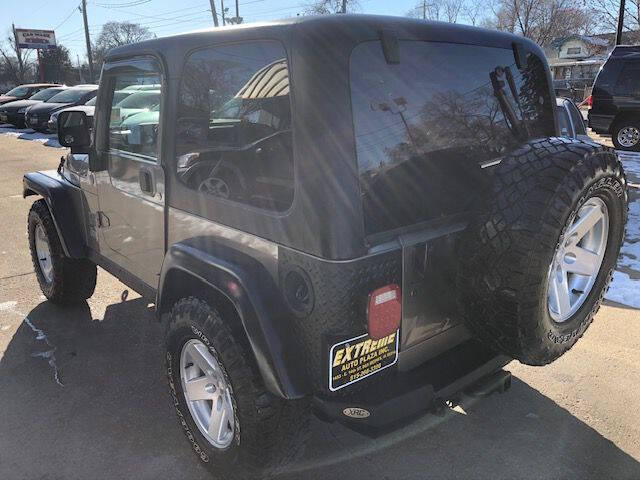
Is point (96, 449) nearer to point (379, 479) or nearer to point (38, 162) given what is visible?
point (379, 479)

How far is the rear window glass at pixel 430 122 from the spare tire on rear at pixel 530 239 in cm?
24

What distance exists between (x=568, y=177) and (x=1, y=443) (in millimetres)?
2916

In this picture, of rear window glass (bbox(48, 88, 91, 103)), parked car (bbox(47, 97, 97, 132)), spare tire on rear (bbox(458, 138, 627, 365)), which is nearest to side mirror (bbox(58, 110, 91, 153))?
Result: parked car (bbox(47, 97, 97, 132))

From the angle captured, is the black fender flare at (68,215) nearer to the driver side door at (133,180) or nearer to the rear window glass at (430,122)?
the driver side door at (133,180)

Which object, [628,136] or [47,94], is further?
[47,94]

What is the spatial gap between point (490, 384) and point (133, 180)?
2066 millimetres

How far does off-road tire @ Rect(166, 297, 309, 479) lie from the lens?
2031 mm

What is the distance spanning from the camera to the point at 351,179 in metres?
1.77

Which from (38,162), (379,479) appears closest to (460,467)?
(379,479)

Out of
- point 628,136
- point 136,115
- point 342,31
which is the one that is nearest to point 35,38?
point 628,136

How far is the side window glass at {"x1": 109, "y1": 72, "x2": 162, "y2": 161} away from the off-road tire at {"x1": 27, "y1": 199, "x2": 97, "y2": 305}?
120 cm

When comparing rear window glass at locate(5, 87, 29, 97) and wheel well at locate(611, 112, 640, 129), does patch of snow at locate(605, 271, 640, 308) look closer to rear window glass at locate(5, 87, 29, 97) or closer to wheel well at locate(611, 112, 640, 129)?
wheel well at locate(611, 112, 640, 129)

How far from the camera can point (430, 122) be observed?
2.10m

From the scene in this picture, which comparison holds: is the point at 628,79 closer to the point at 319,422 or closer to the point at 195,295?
the point at 319,422
